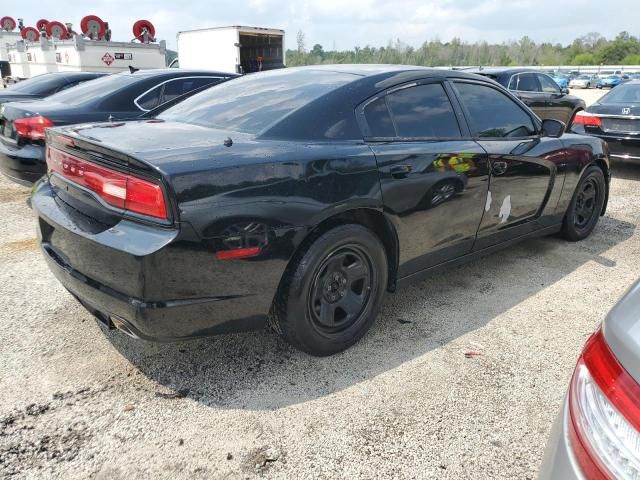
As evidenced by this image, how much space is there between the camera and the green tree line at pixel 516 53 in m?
101

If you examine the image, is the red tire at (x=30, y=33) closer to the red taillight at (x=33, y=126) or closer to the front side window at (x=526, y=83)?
the red taillight at (x=33, y=126)

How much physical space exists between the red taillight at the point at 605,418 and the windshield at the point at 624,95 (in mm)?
7881

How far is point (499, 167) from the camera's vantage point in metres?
3.46

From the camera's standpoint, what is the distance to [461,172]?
3.19 meters

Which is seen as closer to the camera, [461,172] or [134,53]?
[461,172]

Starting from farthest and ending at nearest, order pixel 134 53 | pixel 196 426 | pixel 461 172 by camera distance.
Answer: pixel 134 53 → pixel 461 172 → pixel 196 426

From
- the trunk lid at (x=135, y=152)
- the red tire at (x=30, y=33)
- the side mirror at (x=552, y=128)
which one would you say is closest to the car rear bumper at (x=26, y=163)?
the trunk lid at (x=135, y=152)

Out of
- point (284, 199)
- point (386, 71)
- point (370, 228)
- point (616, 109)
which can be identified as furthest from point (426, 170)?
point (616, 109)

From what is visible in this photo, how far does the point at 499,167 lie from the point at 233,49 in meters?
12.6

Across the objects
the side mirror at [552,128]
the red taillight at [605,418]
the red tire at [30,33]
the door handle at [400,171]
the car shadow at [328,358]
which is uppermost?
the red tire at [30,33]

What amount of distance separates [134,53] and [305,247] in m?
13.3

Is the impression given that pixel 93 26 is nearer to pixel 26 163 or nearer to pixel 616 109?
pixel 26 163

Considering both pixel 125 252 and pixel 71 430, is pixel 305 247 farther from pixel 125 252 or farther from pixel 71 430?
pixel 71 430

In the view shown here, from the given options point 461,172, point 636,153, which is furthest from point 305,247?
point 636,153
